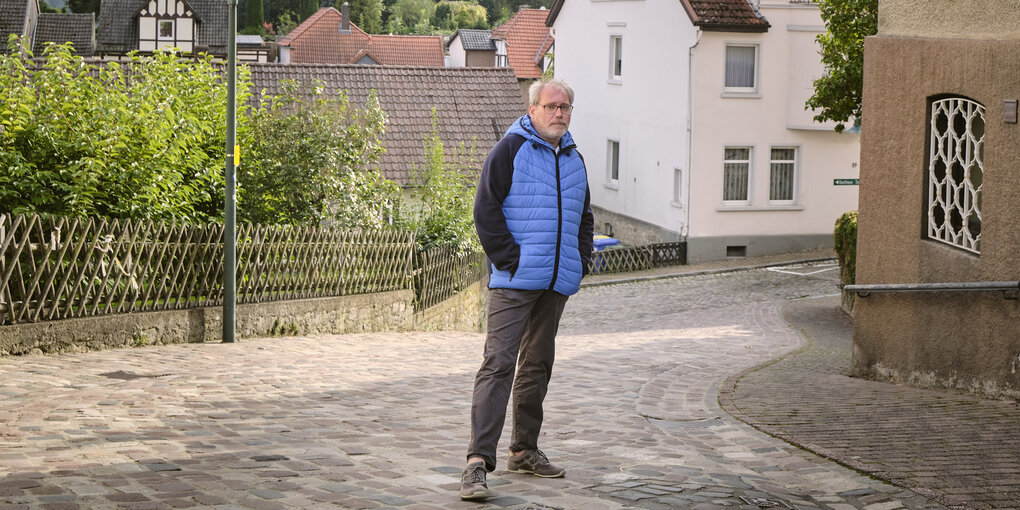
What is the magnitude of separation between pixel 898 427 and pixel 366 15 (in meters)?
97.0

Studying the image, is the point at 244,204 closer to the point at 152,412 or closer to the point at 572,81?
the point at 152,412

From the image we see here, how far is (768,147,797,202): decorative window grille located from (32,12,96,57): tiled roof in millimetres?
43769

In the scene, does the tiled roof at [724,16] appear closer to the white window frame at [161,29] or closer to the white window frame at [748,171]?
the white window frame at [748,171]

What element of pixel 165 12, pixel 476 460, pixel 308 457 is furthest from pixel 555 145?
pixel 165 12

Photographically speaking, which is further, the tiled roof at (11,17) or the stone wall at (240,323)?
the tiled roof at (11,17)

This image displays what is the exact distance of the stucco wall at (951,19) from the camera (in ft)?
30.1

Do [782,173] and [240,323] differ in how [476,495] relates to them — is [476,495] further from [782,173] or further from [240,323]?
[782,173]

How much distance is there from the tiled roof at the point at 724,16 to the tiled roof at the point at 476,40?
48.2 metres

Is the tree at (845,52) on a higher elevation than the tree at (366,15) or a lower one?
lower

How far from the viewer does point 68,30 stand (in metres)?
66.6

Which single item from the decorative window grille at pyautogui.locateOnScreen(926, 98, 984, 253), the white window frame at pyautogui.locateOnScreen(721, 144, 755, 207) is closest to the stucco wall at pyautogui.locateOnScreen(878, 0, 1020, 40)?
the decorative window grille at pyautogui.locateOnScreen(926, 98, 984, 253)

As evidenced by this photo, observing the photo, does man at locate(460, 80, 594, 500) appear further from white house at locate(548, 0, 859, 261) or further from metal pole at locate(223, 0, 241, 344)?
white house at locate(548, 0, 859, 261)

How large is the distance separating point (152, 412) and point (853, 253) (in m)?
13.3

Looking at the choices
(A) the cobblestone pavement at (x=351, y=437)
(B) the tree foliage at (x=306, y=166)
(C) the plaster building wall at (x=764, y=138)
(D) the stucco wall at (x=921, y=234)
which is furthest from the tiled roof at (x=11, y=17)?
(D) the stucco wall at (x=921, y=234)
